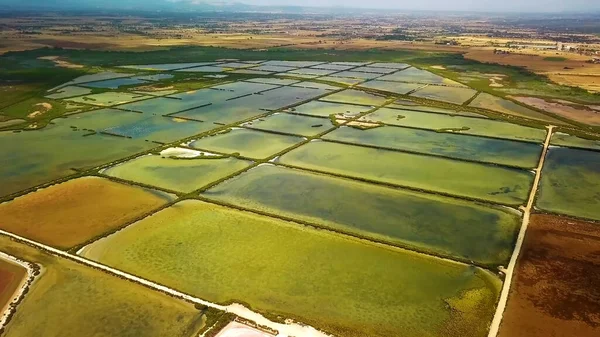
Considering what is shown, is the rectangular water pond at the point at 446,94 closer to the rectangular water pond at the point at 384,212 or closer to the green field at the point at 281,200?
the green field at the point at 281,200

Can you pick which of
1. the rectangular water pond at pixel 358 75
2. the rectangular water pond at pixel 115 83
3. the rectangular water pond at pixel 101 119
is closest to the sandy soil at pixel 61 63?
the rectangular water pond at pixel 115 83

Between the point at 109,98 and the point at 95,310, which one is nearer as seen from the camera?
the point at 95,310

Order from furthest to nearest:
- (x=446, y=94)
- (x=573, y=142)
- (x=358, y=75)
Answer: (x=358, y=75)
(x=446, y=94)
(x=573, y=142)

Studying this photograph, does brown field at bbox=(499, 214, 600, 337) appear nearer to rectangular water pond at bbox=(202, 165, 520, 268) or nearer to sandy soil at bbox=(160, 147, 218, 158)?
rectangular water pond at bbox=(202, 165, 520, 268)

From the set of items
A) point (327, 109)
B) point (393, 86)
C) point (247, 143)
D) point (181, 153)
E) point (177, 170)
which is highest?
point (393, 86)

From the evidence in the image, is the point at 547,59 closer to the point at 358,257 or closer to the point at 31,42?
the point at 358,257

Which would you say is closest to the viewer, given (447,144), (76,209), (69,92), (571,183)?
(76,209)

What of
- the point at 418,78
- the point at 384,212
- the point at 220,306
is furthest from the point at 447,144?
the point at 418,78

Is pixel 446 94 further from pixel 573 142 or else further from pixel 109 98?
pixel 109 98
